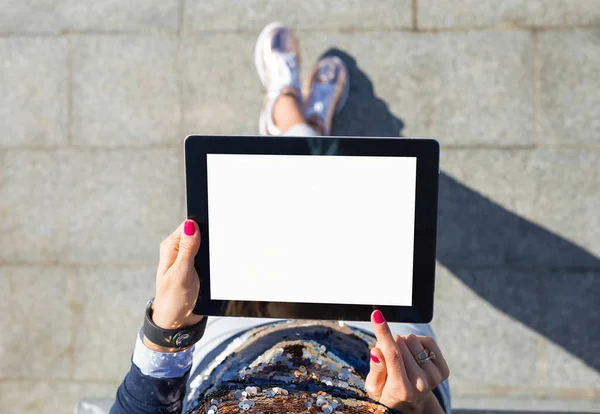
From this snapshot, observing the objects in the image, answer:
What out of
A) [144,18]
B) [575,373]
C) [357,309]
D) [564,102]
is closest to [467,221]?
[564,102]

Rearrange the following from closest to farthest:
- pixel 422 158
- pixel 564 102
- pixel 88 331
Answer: pixel 422 158 < pixel 564 102 < pixel 88 331

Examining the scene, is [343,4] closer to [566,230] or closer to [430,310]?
[566,230]

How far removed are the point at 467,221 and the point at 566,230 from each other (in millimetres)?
448

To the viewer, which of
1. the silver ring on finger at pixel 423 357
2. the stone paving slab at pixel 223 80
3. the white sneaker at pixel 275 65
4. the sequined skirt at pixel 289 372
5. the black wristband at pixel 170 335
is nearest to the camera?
the sequined skirt at pixel 289 372

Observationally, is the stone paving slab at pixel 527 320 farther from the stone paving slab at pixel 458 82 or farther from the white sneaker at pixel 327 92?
the white sneaker at pixel 327 92

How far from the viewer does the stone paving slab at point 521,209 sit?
2463 mm

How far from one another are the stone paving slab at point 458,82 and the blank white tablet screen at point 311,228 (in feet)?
4.35

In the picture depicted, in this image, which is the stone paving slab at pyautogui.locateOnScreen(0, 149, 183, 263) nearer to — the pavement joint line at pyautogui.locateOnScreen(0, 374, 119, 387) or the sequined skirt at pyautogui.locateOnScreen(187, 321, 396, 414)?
the pavement joint line at pyautogui.locateOnScreen(0, 374, 119, 387)

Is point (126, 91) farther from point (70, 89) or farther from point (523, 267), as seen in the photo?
point (523, 267)

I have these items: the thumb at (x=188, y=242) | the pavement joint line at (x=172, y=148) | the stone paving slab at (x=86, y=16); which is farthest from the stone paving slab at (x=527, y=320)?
the stone paving slab at (x=86, y=16)

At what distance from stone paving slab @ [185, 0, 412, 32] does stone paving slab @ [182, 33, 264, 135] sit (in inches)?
2.9

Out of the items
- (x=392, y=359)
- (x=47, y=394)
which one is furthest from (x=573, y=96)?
(x=47, y=394)

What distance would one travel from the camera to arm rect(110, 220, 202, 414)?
128 centimetres

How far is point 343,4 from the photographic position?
2518 mm
